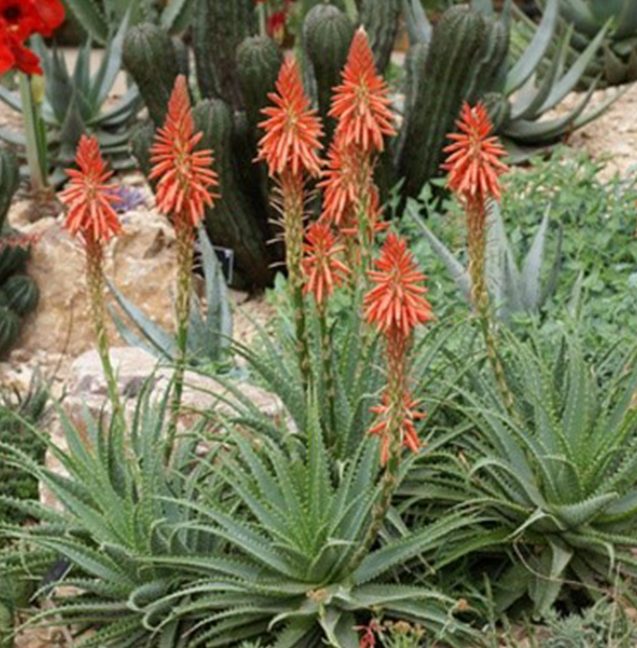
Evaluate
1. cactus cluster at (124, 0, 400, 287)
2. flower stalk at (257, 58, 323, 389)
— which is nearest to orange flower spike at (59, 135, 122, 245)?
flower stalk at (257, 58, 323, 389)

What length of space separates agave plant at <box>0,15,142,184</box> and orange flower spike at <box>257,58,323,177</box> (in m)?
3.65

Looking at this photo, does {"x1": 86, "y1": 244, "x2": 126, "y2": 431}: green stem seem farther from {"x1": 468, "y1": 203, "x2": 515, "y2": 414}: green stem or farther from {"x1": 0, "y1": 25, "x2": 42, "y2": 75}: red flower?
{"x1": 0, "y1": 25, "x2": 42, "y2": 75}: red flower

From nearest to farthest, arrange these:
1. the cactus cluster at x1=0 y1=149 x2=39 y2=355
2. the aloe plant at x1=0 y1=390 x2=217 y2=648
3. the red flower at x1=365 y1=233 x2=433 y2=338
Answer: the red flower at x1=365 y1=233 x2=433 y2=338 → the aloe plant at x1=0 y1=390 x2=217 y2=648 → the cactus cluster at x1=0 y1=149 x2=39 y2=355

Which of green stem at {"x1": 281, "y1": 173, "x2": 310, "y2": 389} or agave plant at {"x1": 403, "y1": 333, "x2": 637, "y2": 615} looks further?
agave plant at {"x1": 403, "y1": 333, "x2": 637, "y2": 615}

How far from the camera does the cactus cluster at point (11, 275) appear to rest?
5.68 meters

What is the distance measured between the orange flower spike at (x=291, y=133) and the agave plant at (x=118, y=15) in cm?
423

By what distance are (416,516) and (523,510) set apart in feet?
1.05

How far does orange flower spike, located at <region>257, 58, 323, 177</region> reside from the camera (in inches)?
130

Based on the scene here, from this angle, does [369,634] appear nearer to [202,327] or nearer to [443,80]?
[202,327]

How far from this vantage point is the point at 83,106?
709cm

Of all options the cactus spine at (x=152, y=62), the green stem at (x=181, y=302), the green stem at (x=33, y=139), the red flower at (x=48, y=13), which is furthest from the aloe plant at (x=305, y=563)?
the green stem at (x=33, y=139)

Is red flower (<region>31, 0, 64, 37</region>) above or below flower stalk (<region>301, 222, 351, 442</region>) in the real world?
below

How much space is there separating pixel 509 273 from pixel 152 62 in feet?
5.21

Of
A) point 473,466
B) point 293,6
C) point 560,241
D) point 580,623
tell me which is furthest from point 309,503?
point 293,6
